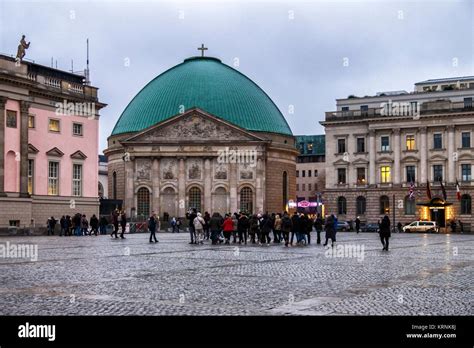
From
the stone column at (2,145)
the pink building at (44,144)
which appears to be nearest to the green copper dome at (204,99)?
the pink building at (44,144)

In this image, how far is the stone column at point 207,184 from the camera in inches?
3979

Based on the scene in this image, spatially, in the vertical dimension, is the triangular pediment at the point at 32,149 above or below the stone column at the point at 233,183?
above

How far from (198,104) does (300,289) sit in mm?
92656

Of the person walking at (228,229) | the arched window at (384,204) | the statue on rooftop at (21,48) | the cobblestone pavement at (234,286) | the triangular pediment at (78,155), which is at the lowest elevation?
the cobblestone pavement at (234,286)

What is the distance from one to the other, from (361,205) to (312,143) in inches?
2438

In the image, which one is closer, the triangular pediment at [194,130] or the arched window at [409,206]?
the arched window at [409,206]

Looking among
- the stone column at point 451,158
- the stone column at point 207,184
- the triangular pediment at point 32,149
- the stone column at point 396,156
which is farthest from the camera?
the stone column at point 207,184

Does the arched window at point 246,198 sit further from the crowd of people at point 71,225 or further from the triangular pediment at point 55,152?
the crowd of people at point 71,225

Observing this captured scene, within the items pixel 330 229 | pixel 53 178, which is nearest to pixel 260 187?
pixel 53 178

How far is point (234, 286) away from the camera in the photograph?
17.5 metres

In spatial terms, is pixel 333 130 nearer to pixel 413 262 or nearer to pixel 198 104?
pixel 198 104

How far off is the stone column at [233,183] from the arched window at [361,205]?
59.0 ft

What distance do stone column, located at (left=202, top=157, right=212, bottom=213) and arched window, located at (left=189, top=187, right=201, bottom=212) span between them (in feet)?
3.63

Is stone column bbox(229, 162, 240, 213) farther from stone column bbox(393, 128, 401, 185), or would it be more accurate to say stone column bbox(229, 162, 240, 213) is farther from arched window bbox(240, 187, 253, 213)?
stone column bbox(393, 128, 401, 185)
